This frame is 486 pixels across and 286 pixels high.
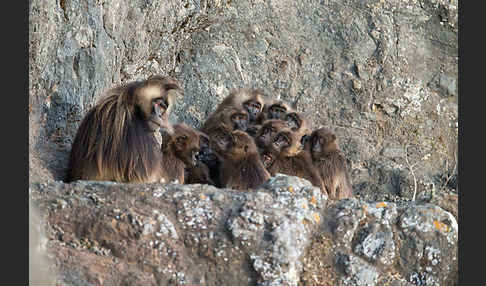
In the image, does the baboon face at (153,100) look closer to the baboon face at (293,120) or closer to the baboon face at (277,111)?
the baboon face at (293,120)

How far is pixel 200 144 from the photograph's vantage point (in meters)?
9.75

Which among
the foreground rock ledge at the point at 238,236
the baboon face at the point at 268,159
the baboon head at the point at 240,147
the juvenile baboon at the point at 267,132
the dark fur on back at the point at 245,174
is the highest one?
the juvenile baboon at the point at 267,132

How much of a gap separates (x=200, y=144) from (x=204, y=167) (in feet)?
0.94

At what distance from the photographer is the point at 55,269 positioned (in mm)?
6477

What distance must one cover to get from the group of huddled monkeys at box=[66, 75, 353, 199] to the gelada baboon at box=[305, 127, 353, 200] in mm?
12

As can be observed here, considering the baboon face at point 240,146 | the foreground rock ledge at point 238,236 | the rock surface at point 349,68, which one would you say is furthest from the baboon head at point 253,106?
the foreground rock ledge at point 238,236

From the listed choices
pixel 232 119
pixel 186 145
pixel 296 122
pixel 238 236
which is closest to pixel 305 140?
pixel 296 122

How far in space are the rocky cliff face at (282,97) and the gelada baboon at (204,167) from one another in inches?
53.7

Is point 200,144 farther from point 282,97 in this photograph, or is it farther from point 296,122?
point 282,97

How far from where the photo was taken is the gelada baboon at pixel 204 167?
9.56m

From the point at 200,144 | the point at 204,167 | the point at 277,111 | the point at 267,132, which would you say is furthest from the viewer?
the point at 277,111

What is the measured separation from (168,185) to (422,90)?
21.4 feet

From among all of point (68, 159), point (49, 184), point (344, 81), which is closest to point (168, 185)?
point (49, 184)

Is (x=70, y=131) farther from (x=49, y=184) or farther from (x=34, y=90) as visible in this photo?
(x=49, y=184)
